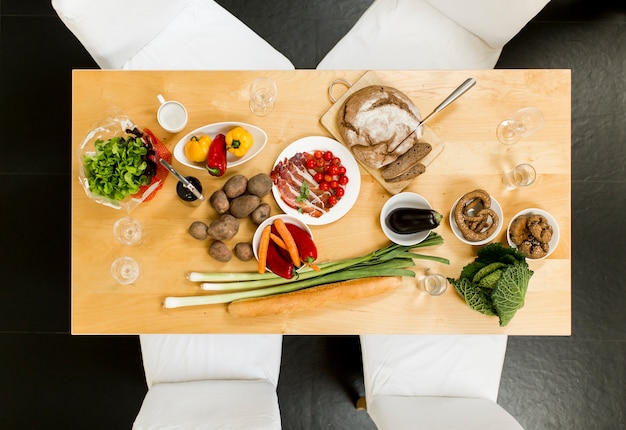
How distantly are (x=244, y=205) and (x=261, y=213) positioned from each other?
0.20 feet

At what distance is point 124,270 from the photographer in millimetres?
1507

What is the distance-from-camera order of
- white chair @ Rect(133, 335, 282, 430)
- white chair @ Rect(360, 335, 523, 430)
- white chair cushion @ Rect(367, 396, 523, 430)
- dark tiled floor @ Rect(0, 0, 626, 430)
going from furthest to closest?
dark tiled floor @ Rect(0, 0, 626, 430) < white chair @ Rect(360, 335, 523, 430) < white chair @ Rect(133, 335, 282, 430) < white chair cushion @ Rect(367, 396, 523, 430)

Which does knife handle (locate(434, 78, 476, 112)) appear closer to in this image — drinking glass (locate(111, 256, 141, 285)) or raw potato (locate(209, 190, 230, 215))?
raw potato (locate(209, 190, 230, 215))

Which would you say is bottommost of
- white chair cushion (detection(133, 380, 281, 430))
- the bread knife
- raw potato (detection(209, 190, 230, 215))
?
white chair cushion (detection(133, 380, 281, 430))

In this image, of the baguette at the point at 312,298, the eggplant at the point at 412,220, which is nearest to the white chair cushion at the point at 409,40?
the eggplant at the point at 412,220

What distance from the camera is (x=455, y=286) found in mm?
1518

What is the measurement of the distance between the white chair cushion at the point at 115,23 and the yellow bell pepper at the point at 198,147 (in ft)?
1.68

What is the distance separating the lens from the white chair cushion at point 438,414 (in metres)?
1.56

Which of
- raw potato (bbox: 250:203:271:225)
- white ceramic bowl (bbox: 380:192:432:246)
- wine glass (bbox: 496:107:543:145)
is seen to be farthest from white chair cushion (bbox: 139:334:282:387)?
wine glass (bbox: 496:107:543:145)

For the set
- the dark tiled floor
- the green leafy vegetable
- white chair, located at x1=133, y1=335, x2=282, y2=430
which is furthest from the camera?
the dark tiled floor

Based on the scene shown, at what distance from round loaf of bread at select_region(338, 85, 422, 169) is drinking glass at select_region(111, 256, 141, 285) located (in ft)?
2.72

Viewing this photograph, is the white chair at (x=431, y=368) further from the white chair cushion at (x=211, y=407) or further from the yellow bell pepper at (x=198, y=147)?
the yellow bell pepper at (x=198, y=147)

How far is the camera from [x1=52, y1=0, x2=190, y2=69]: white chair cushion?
1450 mm

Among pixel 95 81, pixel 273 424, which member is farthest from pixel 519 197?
pixel 95 81
